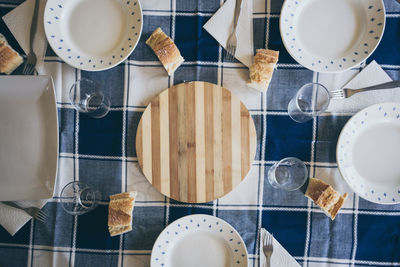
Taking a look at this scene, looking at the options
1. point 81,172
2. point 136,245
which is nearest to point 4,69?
point 81,172

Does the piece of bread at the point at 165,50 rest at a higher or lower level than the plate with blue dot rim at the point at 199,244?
higher

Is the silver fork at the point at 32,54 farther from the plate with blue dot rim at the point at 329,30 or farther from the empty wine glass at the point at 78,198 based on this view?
the plate with blue dot rim at the point at 329,30

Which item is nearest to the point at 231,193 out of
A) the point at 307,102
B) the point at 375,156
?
the point at 307,102

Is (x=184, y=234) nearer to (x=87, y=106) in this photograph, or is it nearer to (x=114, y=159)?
(x=114, y=159)

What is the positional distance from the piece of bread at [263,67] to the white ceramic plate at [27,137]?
0.83 meters

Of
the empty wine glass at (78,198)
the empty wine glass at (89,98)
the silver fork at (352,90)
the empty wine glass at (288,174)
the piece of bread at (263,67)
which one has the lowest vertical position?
the empty wine glass at (78,198)

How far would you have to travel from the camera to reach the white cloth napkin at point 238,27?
1.37m

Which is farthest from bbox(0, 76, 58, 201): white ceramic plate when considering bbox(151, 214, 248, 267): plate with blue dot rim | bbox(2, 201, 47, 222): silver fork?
bbox(151, 214, 248, 267): plate with blue dot rim

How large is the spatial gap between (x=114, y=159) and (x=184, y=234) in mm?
431

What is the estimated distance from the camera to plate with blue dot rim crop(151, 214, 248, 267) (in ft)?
4.32

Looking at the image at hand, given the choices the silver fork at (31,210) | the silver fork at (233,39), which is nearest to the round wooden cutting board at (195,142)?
the silver fork at (233,39)

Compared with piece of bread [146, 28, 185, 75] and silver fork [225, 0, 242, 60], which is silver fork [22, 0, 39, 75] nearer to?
piece of bread [146, 28, 185, 75]

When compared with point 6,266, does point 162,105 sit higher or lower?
higher

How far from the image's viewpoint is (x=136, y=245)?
1381 mm
